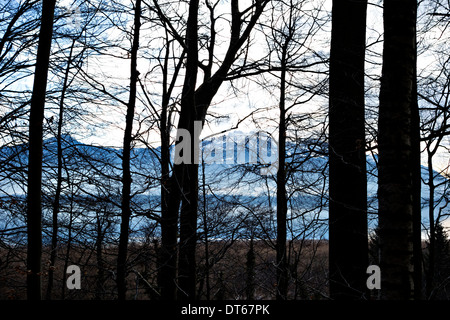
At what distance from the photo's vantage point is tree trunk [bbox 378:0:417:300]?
3.11 m

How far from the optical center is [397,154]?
3.20 m

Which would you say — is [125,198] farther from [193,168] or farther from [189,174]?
[189,174]

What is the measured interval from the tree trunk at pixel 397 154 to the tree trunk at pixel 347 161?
174cm

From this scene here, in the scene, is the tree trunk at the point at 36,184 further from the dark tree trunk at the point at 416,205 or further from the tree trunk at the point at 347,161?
the dark tree trunk at the point at 416,205

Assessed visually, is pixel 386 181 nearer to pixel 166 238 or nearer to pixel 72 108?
pixel 166 238

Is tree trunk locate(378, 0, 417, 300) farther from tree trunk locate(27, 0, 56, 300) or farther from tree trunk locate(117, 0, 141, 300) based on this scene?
tree trunk locate(27, 0, 56, 300)

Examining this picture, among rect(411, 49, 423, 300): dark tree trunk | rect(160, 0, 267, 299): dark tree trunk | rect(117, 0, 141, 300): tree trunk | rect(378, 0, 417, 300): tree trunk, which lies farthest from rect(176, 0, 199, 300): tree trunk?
rect(411, 49, 423, 300): dark tree trunk

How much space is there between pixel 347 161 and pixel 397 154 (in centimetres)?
223

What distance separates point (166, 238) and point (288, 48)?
6004 mm

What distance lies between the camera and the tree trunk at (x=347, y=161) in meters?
5.27

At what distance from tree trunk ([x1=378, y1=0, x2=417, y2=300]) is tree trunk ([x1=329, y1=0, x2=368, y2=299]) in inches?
68.7

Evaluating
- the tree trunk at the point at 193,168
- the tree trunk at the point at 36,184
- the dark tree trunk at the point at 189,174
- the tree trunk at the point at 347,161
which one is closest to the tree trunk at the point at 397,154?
the tree trunk at the point at 347,161

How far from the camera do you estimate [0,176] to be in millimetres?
7590

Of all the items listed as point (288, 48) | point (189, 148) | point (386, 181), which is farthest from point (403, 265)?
point (288, 48)
